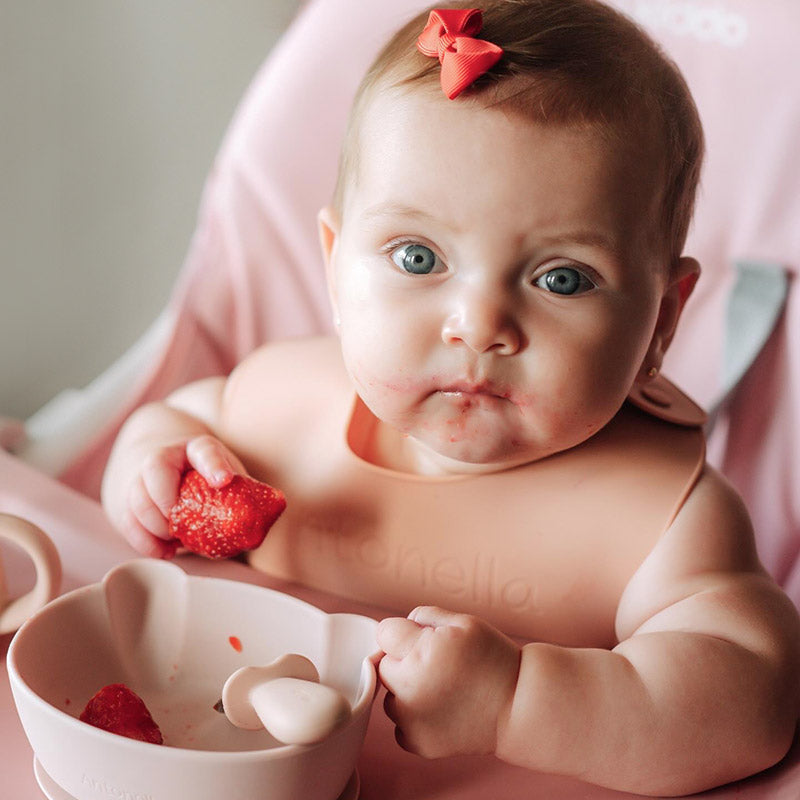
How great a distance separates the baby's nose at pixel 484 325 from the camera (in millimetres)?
602

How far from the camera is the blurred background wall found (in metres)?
1.25

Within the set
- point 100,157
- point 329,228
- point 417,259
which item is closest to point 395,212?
point 417,259

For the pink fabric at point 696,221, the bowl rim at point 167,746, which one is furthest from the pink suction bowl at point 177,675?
the pink fabric at point 696,221

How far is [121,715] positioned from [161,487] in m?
0.22

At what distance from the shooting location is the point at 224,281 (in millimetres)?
1087

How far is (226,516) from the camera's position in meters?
0.71

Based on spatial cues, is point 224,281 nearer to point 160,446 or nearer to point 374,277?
point 160,446

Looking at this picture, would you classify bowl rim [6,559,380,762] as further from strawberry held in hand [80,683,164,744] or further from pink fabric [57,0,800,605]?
pink fabric [57,0,800,605]

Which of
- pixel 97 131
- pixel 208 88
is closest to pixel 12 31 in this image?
pixel 97 131

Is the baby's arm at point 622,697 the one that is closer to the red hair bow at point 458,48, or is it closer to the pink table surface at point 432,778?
the pink table surface at point 432,778

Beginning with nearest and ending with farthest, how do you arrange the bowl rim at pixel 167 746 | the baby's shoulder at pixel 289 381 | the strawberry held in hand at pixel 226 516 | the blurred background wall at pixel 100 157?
1. the bowl rim at pixel 167 746
2. the strawberry held in hand at pixel 226 516
3. the baby's shoulder at pixel 289 381
4. the blurred background wall at pixel 100 157

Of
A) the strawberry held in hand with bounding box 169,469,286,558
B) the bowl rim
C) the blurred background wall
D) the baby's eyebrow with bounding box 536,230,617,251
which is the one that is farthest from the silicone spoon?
the blurred background wall

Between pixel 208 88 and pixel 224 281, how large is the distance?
488mm

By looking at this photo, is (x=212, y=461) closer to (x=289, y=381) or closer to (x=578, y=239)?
(x=289, y=381)
